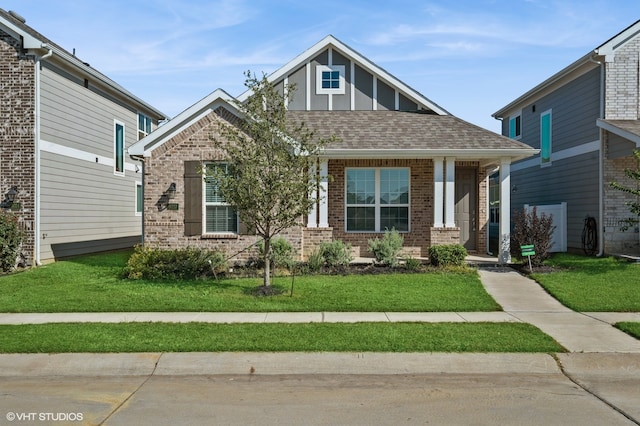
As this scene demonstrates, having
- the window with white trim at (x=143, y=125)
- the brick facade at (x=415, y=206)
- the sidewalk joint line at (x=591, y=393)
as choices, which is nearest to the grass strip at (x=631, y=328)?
the sidewalk joint line at (x=591, y=393)

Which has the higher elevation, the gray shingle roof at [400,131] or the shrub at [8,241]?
the gray shingle roof at [400,131]

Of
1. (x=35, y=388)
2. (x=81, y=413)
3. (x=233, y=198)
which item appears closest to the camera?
(x=81, y=413)

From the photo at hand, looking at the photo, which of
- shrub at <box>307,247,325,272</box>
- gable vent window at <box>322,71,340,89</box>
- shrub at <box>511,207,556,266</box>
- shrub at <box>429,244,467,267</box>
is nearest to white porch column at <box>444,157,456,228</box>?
shrub at <box>429,244,467,267</box>

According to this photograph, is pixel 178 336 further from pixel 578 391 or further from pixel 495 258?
pixel 495 258

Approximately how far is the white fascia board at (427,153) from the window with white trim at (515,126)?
355 inches

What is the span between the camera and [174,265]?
12500 mm

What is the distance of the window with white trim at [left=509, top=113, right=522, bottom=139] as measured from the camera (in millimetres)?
22622

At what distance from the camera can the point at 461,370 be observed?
6531 mm

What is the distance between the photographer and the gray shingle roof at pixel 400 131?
568 inches

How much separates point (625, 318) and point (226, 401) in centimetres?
704

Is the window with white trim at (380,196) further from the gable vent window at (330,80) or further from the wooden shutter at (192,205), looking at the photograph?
the wooden shutter at (192,205)

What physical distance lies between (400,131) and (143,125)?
1242 cm

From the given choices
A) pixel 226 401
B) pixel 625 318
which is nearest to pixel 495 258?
pixel 625 318

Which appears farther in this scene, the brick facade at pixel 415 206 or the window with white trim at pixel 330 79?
the window with white trim at pixel 330 79
